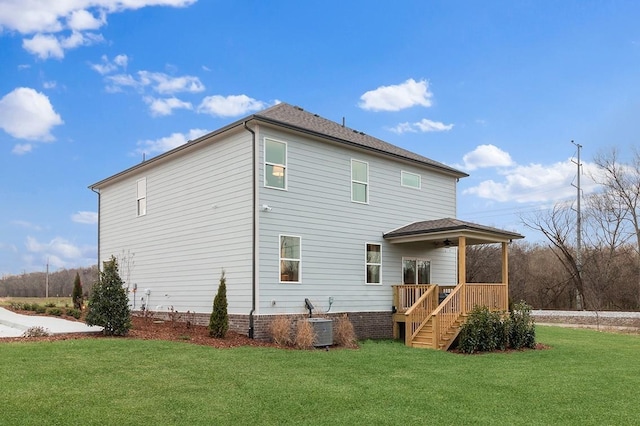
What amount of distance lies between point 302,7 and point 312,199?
5628 millimetres

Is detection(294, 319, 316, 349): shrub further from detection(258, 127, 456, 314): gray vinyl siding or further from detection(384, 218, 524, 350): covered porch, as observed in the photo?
detection(384, 218, 524, 350): covered porch

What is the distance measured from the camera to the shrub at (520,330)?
46.8ft

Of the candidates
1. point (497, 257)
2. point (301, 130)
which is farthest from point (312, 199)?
point (497, 257)

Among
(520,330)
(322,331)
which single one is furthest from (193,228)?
(520,330)

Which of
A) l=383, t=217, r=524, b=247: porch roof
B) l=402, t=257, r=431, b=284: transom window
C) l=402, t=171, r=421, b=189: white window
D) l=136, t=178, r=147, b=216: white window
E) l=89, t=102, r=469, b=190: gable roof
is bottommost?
l=402, t=257, r=431, b=284: transom window

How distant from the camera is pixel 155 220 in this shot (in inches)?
692

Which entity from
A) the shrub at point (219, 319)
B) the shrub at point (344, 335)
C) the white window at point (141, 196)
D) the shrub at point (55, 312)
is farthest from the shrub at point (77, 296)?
the shrub at point (344, 335)

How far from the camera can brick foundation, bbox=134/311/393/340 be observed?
43.1 ft

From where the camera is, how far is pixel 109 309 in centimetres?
1191

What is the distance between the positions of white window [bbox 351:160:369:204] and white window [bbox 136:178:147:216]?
7345 millimetres

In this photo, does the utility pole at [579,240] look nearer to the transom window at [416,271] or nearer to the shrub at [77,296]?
the transom window at [416,271]

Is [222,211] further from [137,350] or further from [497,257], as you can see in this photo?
[497,257]

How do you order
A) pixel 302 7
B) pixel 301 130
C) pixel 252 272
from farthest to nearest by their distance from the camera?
pixel 302 7 < pixel 301 130 < pixel 252 272

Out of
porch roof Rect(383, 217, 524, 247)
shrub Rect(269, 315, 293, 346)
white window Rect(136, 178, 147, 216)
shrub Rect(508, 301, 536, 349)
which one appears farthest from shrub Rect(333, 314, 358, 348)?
white window Rect(136, 178, 147, 216)
